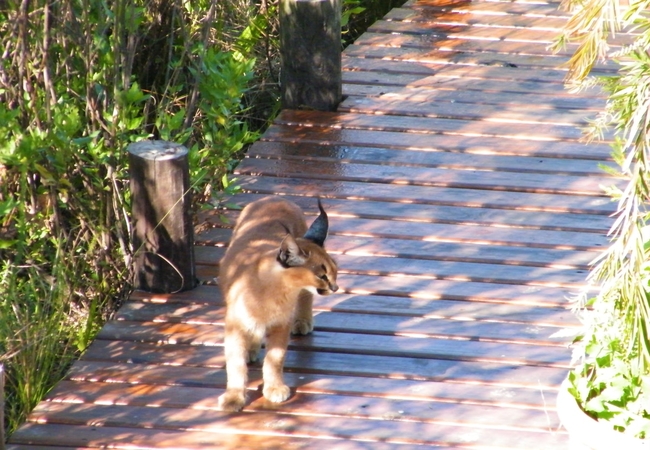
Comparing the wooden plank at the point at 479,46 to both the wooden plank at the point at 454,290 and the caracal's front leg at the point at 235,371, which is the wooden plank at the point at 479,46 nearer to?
the wooden plank at the point at 454,290

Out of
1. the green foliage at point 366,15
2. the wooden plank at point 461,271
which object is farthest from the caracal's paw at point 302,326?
the green foliage at point 366,15

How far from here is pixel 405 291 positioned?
4645 mm

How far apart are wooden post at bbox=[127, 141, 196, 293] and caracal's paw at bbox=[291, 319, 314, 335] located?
66 centimetres

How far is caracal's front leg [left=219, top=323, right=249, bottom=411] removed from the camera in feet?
12.6

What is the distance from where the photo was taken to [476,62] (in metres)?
7.38

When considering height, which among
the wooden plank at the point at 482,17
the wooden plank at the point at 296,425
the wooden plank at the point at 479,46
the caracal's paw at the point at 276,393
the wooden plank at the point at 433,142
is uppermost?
the wooden plank at the point at 482,17

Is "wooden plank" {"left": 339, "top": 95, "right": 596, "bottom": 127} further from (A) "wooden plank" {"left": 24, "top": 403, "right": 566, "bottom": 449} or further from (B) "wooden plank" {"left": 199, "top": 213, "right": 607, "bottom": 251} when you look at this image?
(A) "wooden plank" {"left": 24, "top": 403, "right": 566, "bottom": 449}

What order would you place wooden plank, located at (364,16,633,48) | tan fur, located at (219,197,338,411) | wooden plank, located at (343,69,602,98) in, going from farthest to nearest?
wooden plank, located at (364,16,633,48) < wooden plank, located at (343,69,602,98) < tan fur, located at (219,197,338,411)

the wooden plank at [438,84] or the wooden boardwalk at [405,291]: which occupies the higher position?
the wooden plank at [438,84]

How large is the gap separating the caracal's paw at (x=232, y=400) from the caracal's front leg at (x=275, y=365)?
0.10 metres

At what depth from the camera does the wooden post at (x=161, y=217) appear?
4.49m

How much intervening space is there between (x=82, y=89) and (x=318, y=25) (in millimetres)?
1891

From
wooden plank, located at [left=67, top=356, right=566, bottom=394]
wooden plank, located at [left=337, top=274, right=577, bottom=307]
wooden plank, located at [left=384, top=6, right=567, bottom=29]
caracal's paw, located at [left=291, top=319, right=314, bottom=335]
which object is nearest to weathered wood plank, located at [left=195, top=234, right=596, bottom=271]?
wooden plank, located at [left=337, top=274, right=577, bottom=307]

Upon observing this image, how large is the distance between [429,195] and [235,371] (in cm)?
202
